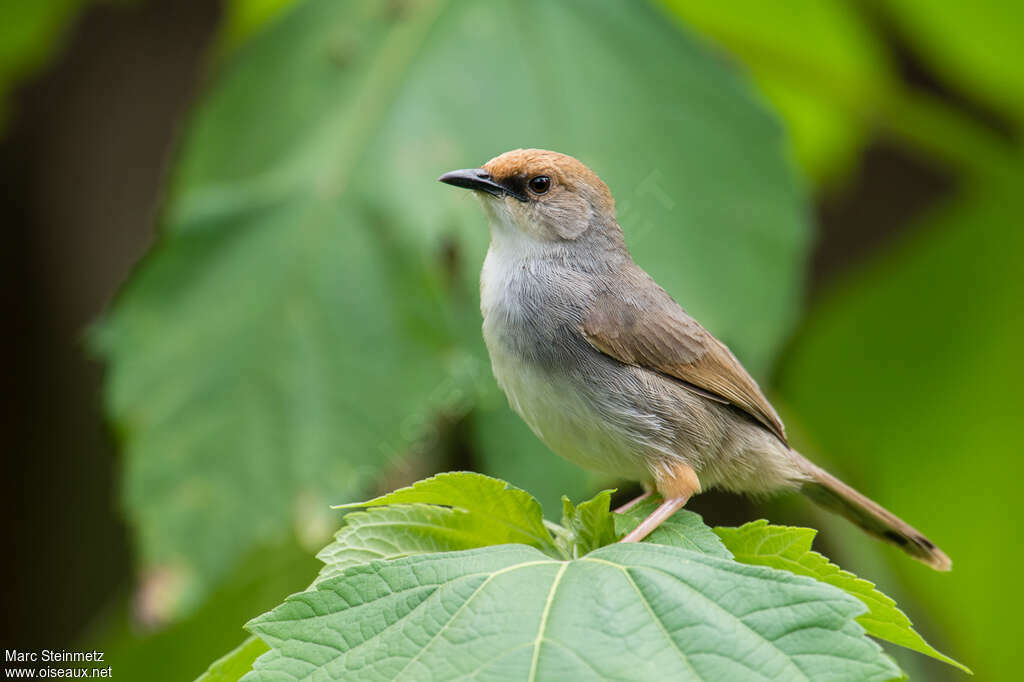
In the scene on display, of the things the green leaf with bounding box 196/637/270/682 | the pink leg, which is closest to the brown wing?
the pink leg

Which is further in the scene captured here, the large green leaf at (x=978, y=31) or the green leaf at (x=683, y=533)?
the large green leaf at (x=978, y=31)

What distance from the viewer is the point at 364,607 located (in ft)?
6.14

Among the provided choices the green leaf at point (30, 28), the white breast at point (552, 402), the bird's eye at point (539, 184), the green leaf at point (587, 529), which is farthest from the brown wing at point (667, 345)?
the green leaf at point (30, 28)

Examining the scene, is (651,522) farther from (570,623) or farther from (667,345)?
(667,345)

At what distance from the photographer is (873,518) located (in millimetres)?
3021

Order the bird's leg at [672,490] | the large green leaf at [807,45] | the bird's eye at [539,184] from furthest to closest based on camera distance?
1. the large green leaf at [807,45]
2. the bird's eye at [539,184]
3. the bird's leg at [672,490]

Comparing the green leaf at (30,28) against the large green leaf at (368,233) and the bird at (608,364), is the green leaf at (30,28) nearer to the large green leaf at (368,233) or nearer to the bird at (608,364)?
the large green leaf at (368,233)

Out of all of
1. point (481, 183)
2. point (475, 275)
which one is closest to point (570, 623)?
point (481, 183)

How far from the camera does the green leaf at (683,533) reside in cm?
198

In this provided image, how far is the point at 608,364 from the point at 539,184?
592mm

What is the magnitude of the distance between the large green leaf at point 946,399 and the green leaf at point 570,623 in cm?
336

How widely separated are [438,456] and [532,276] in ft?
6.04

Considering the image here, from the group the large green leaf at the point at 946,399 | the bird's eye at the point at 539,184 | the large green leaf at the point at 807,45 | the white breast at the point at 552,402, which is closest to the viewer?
the white breast at the point at 552,402

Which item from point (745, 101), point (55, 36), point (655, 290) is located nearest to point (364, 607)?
point (655, 290)
